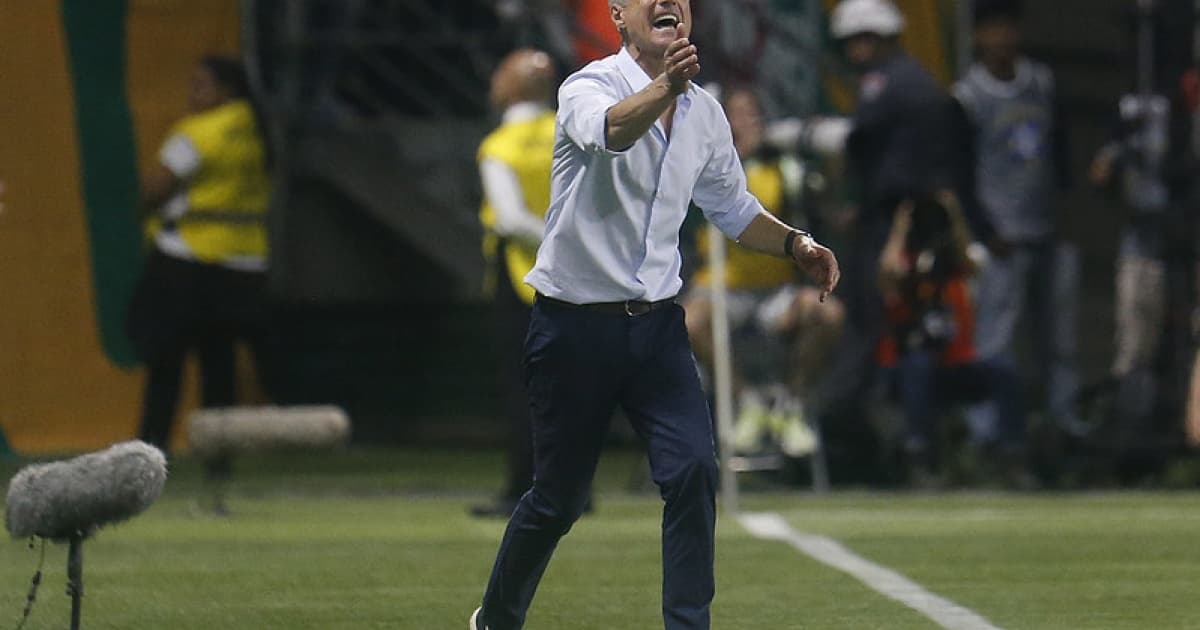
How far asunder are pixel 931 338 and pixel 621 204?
7.28 meters

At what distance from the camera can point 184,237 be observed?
517 inches

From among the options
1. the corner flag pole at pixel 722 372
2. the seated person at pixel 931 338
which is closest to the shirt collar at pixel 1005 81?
the seated person at pixel 931 338

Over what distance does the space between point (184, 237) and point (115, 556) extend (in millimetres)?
3220

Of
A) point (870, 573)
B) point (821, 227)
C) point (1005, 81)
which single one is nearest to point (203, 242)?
point (821, 227)

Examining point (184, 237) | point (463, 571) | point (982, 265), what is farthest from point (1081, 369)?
point (463, 571)

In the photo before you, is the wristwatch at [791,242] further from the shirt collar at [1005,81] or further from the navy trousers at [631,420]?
the shirt collar at [1005,81]

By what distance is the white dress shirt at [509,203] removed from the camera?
11336 millimetres

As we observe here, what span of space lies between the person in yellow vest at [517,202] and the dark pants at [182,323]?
1888 millimetres

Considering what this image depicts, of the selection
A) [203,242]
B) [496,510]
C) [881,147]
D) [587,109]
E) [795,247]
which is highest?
[587,109]

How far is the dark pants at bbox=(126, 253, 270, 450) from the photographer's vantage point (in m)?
13.1

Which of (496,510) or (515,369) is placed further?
(496,510)

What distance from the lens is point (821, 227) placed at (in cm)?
1453

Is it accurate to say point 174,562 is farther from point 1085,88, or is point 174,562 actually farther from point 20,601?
point 1085,88

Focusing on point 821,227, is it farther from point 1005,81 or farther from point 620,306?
point 620,306
